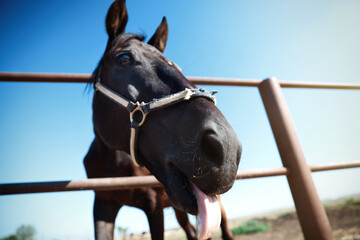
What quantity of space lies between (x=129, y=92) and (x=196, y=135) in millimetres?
511

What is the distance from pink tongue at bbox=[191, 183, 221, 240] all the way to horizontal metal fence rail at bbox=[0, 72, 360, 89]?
3.17 feet

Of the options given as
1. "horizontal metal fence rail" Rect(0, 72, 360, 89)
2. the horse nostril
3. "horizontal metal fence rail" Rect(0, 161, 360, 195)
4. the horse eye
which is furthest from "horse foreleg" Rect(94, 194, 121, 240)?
the horse nostril

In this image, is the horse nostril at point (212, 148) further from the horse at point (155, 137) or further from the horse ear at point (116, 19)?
the horse ear at point (116, 19)

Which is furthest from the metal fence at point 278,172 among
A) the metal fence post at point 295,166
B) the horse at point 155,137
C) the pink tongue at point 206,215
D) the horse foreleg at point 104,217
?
the horse foreleg at point 104,217

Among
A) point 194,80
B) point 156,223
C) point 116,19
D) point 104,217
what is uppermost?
point 116,19

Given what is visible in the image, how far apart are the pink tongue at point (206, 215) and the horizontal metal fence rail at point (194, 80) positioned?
97 centimetres

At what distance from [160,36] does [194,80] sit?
0.58 metres

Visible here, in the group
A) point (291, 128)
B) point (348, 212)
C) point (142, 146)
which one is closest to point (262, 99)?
point (291, 128)

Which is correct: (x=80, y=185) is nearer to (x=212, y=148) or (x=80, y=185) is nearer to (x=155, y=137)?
(x=155, y=137)

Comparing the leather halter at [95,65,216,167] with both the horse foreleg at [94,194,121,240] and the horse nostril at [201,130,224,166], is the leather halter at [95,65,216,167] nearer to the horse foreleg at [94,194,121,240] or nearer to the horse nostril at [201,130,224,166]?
the horse nostril at [201,130,224,166]

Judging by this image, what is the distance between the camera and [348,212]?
706cm

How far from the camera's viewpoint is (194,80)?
1.54 m

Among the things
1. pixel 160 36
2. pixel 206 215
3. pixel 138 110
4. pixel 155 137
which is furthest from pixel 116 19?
pixel 206 215

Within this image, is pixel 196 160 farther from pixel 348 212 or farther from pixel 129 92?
pixel 348 212
